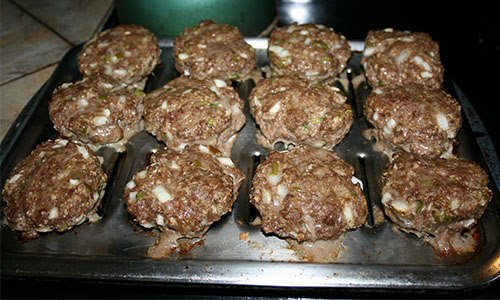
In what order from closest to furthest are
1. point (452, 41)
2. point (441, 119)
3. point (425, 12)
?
point (441, 119) → point (452, 41) → point (425, 12)

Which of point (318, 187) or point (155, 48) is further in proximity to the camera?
point (155, 48)

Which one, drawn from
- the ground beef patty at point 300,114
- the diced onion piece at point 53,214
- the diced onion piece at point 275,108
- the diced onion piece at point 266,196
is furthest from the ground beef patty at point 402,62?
the diced onion piece at point 53,214

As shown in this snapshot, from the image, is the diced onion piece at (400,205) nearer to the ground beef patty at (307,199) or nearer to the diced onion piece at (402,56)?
the ground beef patty at (307,199)

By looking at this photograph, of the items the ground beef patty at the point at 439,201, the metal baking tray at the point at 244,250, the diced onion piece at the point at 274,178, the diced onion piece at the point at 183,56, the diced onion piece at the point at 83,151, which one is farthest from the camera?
the diced onion piece at the point at 183,56

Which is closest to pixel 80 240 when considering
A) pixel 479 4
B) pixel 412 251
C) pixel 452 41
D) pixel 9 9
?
pixel 412 251

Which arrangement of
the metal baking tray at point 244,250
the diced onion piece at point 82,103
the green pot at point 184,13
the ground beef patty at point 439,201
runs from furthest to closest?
the green pot at point 184,13 → the diced onion piece at point 82,103 → the ground beef patty at point 439,201 → the metal baking tray at point 244,250

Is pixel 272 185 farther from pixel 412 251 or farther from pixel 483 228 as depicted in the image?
pixel 483 228

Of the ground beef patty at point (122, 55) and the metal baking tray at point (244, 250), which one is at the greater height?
the ground beef patty at point (122, 55)
